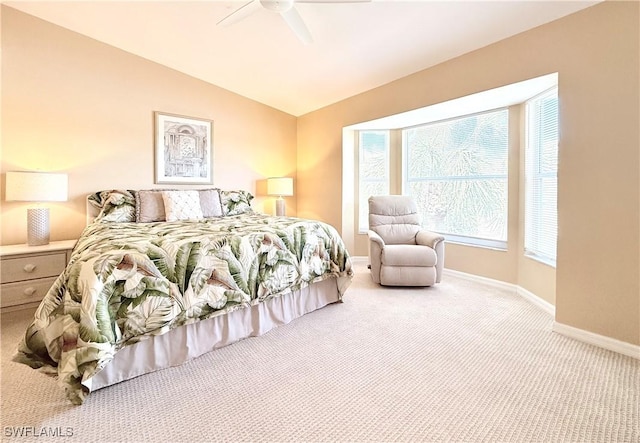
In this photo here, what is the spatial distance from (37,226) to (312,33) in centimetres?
316

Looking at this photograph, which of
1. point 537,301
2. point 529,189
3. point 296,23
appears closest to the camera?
point 296,23

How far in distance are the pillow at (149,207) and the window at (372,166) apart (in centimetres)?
286

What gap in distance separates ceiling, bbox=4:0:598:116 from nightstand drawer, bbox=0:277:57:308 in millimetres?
2547

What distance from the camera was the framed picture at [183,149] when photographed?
12.5ft

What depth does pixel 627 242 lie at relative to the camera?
6.68 ft

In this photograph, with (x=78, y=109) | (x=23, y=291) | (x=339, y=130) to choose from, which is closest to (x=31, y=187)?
(x=23, y=291)

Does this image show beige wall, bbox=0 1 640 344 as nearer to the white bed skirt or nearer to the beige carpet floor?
the beige carpet floor

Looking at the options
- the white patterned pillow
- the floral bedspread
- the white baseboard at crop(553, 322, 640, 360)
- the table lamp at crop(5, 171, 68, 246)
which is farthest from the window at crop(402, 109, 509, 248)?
the table lamp at crop(5, 171, 68, 246)

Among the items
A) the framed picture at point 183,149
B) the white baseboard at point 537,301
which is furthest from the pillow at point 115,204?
the white baseboard at point 537,301

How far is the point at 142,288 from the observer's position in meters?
1.69

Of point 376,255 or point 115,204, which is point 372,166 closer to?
point 376,255

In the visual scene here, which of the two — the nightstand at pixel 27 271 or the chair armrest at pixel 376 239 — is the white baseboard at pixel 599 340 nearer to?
Result: the chair armrest at pixel 376 239

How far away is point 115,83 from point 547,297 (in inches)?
199

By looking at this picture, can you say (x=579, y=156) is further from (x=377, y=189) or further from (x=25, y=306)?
(x=25, y=306)
